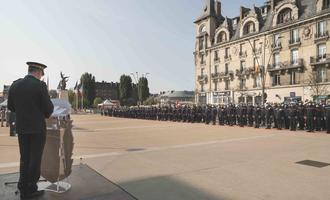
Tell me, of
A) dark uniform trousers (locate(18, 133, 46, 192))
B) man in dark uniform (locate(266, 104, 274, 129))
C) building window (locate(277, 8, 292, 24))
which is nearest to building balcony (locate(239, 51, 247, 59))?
building window (locate(277, 8, 292, 24))

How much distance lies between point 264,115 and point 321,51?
93.9 feet

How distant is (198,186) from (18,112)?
10.1 feet

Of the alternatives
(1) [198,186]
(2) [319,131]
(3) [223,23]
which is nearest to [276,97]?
(3) [223,23]

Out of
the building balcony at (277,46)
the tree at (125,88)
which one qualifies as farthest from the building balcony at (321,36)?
the tree at (125,88)

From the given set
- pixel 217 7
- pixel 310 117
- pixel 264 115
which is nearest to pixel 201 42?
pixel 217 7

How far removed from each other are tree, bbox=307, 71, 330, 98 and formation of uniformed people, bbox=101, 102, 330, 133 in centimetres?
2134

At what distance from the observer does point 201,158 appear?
840 centimetres

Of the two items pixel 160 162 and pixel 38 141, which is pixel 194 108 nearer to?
pixel 160 162

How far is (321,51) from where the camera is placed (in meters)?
43.2

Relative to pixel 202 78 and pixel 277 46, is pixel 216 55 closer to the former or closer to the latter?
pixel 202 78

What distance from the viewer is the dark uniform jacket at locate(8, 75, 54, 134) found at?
4750mm

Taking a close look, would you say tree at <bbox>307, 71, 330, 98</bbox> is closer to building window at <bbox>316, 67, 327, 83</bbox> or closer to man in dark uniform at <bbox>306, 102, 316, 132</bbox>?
building window at <bbox>316, 67, 327, 83</bbox>

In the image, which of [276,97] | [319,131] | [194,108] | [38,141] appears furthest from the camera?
[276,97]

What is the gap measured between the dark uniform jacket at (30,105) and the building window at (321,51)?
44.3 meters
